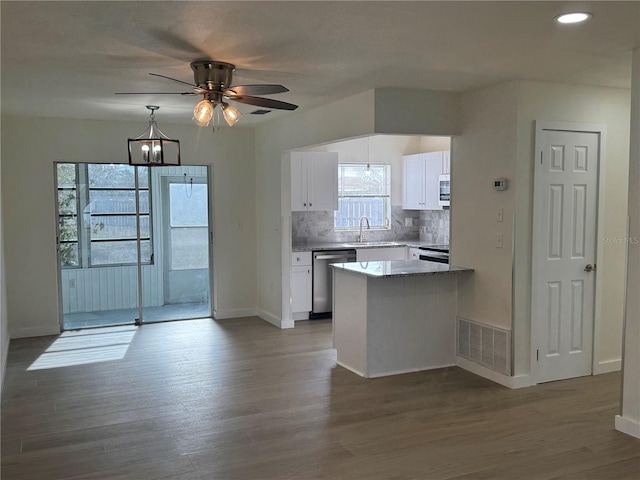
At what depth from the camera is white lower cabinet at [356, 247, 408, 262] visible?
23.8 ft

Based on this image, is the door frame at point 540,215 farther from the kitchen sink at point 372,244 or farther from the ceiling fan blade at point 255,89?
the kitchen sink at point 372,244

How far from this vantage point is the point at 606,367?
4996 millimetres

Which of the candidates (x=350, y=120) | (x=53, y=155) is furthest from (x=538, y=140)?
(x=53, y=155)

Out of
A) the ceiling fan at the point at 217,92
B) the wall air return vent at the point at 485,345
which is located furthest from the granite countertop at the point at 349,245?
the ceiling fan at the point at 217,92

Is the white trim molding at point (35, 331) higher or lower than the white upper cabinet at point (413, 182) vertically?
lower

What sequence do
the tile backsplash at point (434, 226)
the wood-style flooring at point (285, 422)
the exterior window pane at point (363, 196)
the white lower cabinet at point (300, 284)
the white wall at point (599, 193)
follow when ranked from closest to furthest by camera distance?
the wood-style flooring at point (285, 422), the white wall at point (599, 193), the white lower cabinet at point (300, 284), the tile backsplash at point (434, 226), the exterior window pane at point (363, 196)

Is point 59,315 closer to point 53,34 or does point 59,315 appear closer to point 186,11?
point 53,34

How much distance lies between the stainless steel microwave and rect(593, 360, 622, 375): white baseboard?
270 cm

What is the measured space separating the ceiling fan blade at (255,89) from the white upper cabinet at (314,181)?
3.36 meters

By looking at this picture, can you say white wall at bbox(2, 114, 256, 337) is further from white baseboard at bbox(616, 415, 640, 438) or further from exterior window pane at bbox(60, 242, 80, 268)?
white baseboard at bbox(616, 415, 640, 438)

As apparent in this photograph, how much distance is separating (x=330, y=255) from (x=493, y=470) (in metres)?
4.15

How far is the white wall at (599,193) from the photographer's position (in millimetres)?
4543

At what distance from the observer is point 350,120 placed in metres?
5.11

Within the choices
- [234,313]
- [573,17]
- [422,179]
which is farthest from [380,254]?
[573,17]
